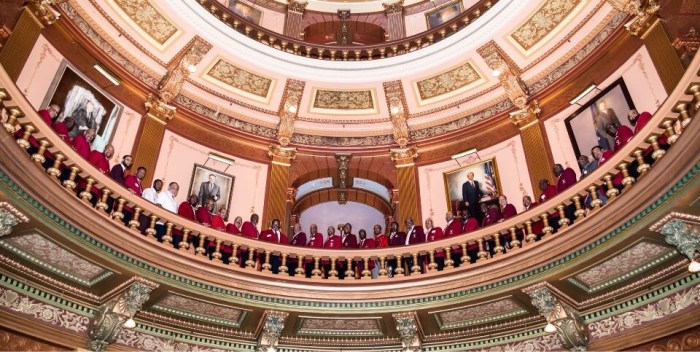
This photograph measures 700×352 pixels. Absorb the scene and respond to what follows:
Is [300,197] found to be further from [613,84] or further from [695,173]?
[695,173]

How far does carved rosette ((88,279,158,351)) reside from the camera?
828 cm

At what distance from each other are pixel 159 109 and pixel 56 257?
19.7 ft

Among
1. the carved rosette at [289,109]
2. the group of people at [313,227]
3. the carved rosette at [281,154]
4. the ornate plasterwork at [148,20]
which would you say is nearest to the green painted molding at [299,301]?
the group of people at [313,227]

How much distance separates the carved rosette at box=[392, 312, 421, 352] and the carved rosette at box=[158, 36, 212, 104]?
25.5 feet

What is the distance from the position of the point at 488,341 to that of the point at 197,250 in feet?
16.8

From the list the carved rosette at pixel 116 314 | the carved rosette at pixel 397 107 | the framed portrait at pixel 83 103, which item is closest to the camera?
the carved rosette at pixel 116 314

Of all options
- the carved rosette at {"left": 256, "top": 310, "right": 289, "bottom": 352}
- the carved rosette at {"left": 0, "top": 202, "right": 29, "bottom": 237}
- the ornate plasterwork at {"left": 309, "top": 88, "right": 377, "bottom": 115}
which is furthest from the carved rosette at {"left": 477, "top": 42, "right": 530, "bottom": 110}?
the carved rosette at {"left": 0, "top": 202, "right": 29, "bottom": 237}

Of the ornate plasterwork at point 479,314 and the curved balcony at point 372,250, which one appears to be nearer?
the curved balcony at point 372,250

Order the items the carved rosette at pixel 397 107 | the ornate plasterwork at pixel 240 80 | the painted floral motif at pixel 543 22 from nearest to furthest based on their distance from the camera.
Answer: the painted floral motif at pixel 543 22, the ornate plasterwork at pixel 240 80, the carved rosette at pixel 397 107

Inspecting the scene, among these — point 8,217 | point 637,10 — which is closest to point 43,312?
point 8,217

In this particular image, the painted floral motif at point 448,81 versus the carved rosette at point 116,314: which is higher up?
the painted floral motif at point 448,81

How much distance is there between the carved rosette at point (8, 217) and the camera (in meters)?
6.58

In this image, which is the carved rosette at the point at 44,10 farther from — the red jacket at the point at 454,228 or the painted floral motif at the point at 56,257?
the red jacket at the point at 454,228

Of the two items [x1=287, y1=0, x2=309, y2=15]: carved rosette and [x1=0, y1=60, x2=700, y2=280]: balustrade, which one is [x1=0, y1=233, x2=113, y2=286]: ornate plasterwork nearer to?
[x1=0, y1=60, x2=700, y2=280]: balustrade
